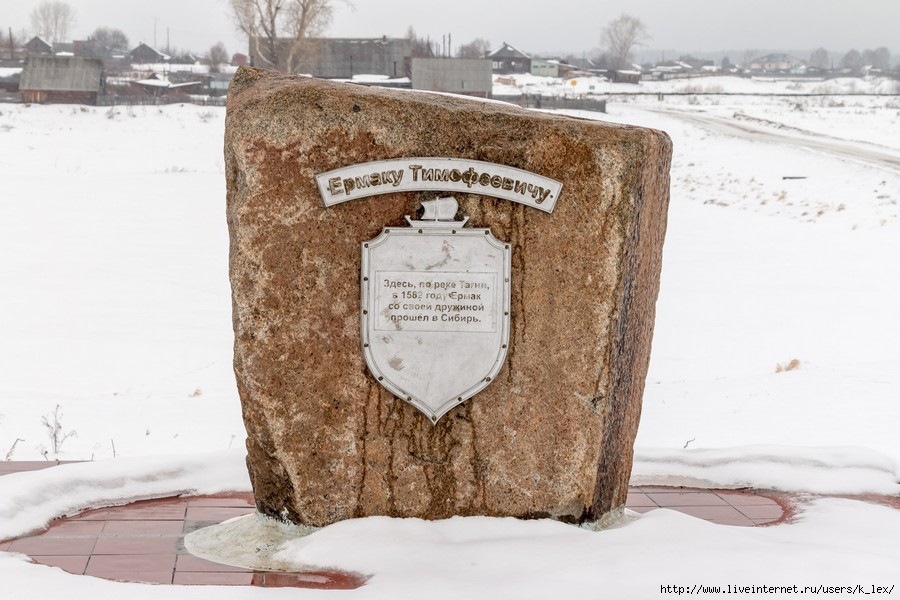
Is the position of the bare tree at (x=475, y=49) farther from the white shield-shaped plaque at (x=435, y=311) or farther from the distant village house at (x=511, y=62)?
the white shield-shaped plaque at (x=435, y=311)

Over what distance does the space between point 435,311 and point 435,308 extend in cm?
1

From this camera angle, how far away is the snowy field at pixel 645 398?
11.7 feet

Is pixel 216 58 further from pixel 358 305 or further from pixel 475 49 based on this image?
pixel 358 305

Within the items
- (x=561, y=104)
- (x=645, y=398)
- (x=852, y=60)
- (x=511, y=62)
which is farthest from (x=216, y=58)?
(x=852, y=60)

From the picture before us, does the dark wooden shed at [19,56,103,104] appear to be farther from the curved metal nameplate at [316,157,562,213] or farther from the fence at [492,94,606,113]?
the curved metal nameplate at [316,157,562,213]

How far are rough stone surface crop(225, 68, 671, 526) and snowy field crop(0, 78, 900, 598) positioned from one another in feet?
0.61

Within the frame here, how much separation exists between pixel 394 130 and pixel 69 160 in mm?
18476

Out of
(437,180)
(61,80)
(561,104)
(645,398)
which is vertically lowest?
(645,398)

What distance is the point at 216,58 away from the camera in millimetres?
72125

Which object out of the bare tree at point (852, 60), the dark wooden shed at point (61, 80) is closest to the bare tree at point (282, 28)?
the dark wooden shed at point (61, 80)

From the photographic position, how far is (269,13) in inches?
1660

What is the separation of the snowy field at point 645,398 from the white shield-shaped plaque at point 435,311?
1.69ft

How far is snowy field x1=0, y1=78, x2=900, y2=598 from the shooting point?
3.56 meters

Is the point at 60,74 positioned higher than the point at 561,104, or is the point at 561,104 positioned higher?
the point at 60,74
